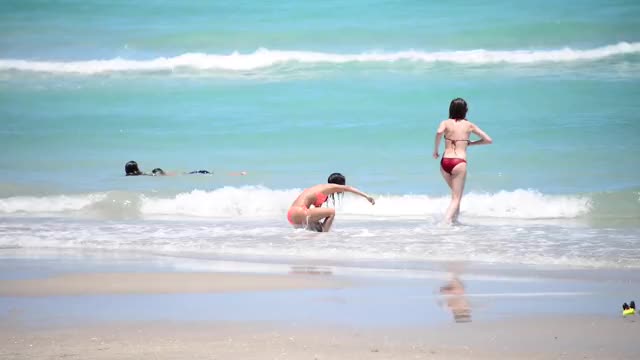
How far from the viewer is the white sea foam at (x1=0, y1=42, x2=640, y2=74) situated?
50.1 feet

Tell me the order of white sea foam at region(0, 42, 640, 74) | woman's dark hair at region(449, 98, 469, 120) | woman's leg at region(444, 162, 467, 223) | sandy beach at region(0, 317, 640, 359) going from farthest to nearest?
white sea foam at region(0, 42, 640, 74)
woman's dark hair at region(449, 98, 469, 120)
woman's leg at region(444, 162, 467, 223)
sandy beach at region(0, 317, 640, 359)

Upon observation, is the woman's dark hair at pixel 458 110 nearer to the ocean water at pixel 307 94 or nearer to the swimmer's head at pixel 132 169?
the ocean water at pixel 307 94

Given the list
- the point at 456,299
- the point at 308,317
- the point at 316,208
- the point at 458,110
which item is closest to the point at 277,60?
the point at 458,110

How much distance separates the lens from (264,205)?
10.2m

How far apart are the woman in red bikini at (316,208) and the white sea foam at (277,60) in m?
8.78

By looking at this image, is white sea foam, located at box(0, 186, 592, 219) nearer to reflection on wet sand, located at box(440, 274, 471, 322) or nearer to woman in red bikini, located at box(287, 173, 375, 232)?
woman in red bikini, located at box(287, 173, 375, 232)

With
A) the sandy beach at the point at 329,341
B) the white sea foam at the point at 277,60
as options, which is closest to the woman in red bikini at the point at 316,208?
the sandy beach at the point at 329,341

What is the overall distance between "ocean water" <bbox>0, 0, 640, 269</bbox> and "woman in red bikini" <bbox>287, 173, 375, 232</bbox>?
3.75m

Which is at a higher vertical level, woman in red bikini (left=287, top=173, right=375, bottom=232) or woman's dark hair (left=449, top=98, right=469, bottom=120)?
woman's dark hair (left=449, top=98, right=469, bottom=120)

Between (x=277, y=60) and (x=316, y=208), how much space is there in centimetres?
906

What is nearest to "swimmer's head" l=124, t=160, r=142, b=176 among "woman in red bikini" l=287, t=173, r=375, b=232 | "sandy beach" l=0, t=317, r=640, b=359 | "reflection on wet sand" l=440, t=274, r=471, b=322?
"woman in red bikini" l=287, t=173, r=375, b=232

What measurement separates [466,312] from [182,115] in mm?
11627

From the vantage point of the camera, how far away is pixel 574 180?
1151cm

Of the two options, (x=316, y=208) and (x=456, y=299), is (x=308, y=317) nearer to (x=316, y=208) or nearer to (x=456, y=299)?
(x=456, y=299)
